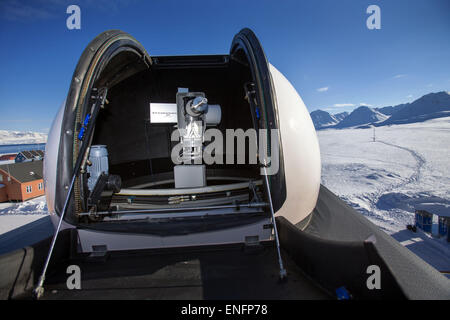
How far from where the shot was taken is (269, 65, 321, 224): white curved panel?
2730 millimetres

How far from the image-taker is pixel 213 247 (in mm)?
2449

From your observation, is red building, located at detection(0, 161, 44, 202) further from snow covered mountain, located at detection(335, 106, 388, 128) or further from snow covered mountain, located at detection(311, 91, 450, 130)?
snow covered mountain, located at detection(335, 106, 388, 128)

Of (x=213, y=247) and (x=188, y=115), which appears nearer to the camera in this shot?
(x=213, y=247)

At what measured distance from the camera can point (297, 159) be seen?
9.22ft

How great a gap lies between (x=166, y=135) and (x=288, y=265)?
18.1 feet

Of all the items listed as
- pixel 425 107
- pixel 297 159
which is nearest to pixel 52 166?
pixel 297 159

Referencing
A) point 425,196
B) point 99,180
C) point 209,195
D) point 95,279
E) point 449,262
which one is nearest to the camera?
point 95,279

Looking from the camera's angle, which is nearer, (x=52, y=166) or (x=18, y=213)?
(x=52, y=166)

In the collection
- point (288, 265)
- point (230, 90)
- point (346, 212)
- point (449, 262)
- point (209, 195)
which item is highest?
point (230, 90)

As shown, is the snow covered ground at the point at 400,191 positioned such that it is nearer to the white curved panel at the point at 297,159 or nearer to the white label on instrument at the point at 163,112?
the white curved panel at the point at 297,159

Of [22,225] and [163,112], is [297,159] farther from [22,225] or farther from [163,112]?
[22,225]

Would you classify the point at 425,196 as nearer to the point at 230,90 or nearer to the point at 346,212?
the point at 346,212

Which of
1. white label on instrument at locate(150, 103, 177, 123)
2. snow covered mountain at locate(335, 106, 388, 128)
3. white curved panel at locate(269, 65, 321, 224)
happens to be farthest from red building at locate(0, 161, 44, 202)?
snow covered mountain at locate(335, 106, 388, 128)

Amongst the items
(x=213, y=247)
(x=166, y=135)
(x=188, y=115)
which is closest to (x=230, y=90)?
(x=166, y=135)
